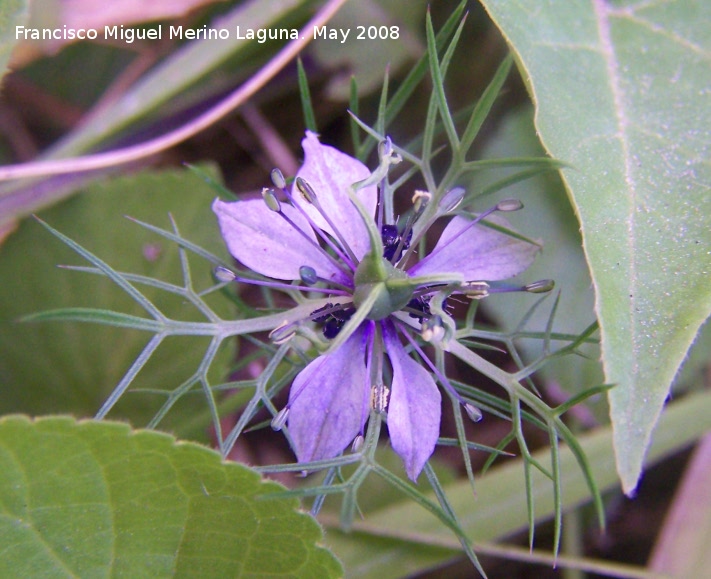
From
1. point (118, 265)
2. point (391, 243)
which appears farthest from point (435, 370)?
point (118, 265)

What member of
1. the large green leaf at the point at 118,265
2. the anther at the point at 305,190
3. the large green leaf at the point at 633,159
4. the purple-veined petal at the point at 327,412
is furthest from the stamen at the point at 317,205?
the large green leaf at the point at 118,265

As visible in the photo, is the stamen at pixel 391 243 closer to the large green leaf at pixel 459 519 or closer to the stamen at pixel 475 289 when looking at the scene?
the stamen at pixel 475 289

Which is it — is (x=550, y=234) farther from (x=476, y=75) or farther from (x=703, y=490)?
Result: (x=703, y=490)

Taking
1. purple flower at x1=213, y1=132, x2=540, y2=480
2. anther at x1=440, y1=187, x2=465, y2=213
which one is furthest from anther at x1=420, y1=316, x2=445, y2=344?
anther at x1=440, y1=187, x2=465, y2=213

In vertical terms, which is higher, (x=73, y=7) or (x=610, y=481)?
(x=73, y=7)

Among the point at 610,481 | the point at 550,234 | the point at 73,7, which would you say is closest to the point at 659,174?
the point at 550,234

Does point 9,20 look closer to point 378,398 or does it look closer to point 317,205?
point 317,205

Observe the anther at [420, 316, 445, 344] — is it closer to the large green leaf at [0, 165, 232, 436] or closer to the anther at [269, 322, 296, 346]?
the anther at [269, 322, 296, 346]
